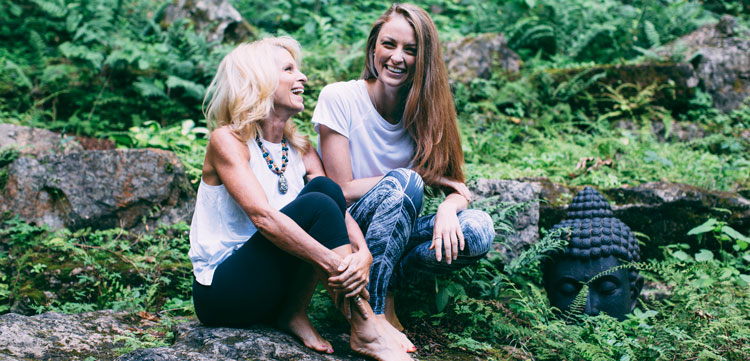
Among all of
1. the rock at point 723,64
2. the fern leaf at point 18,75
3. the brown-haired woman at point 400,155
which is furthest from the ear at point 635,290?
the fern leaf at point 18,75

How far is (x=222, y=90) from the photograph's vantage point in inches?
109

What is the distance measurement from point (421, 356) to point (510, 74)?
493 centimetres

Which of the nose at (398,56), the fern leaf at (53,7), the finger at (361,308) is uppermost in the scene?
the fern leaf at (53,7)

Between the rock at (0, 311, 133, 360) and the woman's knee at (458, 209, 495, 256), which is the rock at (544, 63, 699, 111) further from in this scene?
the rock at (0, 311, 133, 360)

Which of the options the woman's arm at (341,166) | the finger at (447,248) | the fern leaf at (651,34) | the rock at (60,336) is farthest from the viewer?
the fern leaf at (651,34)

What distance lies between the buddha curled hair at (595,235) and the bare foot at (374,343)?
142 centimetres

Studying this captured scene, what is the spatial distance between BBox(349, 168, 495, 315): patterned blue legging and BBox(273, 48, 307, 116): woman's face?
2.08 ft

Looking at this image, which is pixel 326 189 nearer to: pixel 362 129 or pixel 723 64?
pixel 362 129

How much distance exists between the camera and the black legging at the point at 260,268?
254 centimetres

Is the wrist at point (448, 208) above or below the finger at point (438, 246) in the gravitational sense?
above

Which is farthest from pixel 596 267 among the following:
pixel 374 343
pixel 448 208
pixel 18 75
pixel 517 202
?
pixel 18 75

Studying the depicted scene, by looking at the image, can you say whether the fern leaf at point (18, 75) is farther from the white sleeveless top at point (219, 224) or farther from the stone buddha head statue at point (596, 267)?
the stone buddha head statue at point (596, 267)

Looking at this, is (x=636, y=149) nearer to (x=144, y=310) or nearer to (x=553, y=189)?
(x=553, y=189)

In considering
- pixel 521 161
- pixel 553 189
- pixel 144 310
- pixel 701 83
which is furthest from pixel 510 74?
pixel 144 310
